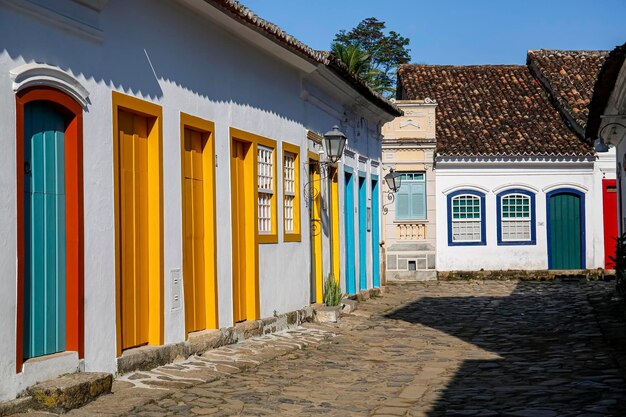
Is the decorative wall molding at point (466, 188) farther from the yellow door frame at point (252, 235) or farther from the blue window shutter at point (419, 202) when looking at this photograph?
the yellow door frame at point (252, 235)

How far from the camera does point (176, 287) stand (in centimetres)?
962

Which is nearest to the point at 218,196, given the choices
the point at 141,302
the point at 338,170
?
the point at 141,302

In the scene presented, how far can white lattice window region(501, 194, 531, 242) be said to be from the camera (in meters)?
27.7

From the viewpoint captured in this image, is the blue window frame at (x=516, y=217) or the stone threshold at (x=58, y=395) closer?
the stone threshold at (x=58, y=395)

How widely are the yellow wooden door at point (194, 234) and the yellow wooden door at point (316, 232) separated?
4.47 m

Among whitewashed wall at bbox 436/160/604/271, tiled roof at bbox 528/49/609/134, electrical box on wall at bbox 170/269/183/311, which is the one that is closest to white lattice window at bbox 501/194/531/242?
whitewashed wall at bbox 436/160/604/271

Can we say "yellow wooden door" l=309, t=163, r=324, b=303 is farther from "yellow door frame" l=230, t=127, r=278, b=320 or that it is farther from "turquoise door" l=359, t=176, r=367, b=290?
"turquoise door" l=359, t=176, r=367, b=290

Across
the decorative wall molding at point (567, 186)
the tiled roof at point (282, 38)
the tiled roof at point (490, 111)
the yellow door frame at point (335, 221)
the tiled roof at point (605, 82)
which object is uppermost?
the tiled roof at point (490, 111)

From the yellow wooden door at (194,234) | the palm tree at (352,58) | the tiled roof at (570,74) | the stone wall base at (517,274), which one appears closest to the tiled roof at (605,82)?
the yellow wooden door at (194,234)

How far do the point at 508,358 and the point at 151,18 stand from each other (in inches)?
201

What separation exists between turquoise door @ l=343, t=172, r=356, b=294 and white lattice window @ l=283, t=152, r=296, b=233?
3.86m

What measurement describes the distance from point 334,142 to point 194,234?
15.7ft

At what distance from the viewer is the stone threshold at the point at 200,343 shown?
27.9 feet

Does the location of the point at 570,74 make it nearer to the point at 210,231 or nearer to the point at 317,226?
the point at 317,226
